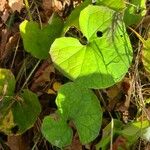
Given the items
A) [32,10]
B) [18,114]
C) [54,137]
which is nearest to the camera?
[54,137]

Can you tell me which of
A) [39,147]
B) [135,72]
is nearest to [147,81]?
[135,72]

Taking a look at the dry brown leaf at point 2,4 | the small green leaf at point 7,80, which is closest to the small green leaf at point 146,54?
the small green leaf at point 7,80

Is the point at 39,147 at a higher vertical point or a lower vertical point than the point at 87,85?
lower

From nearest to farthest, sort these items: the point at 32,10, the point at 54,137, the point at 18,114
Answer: the point at 54,137, the point at 18,114, the point at 32,10

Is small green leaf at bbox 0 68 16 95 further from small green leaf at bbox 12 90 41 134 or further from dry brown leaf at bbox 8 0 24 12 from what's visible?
dry brown leaf at bbox 8 0 24 12

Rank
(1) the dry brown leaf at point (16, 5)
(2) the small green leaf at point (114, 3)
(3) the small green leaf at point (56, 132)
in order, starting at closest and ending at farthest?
(3) the small green leaf at point (56, 132), (2) the small green leaf at point (114, 3), (1) the dry brown leaf at point (16, 5)

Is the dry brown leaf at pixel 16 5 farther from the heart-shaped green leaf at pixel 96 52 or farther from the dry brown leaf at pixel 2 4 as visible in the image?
the heart-shaped green leaf at pixel 96 52

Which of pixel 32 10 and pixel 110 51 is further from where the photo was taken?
pixel 32 10

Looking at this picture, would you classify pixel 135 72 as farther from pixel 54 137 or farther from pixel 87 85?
pixel 54 137
